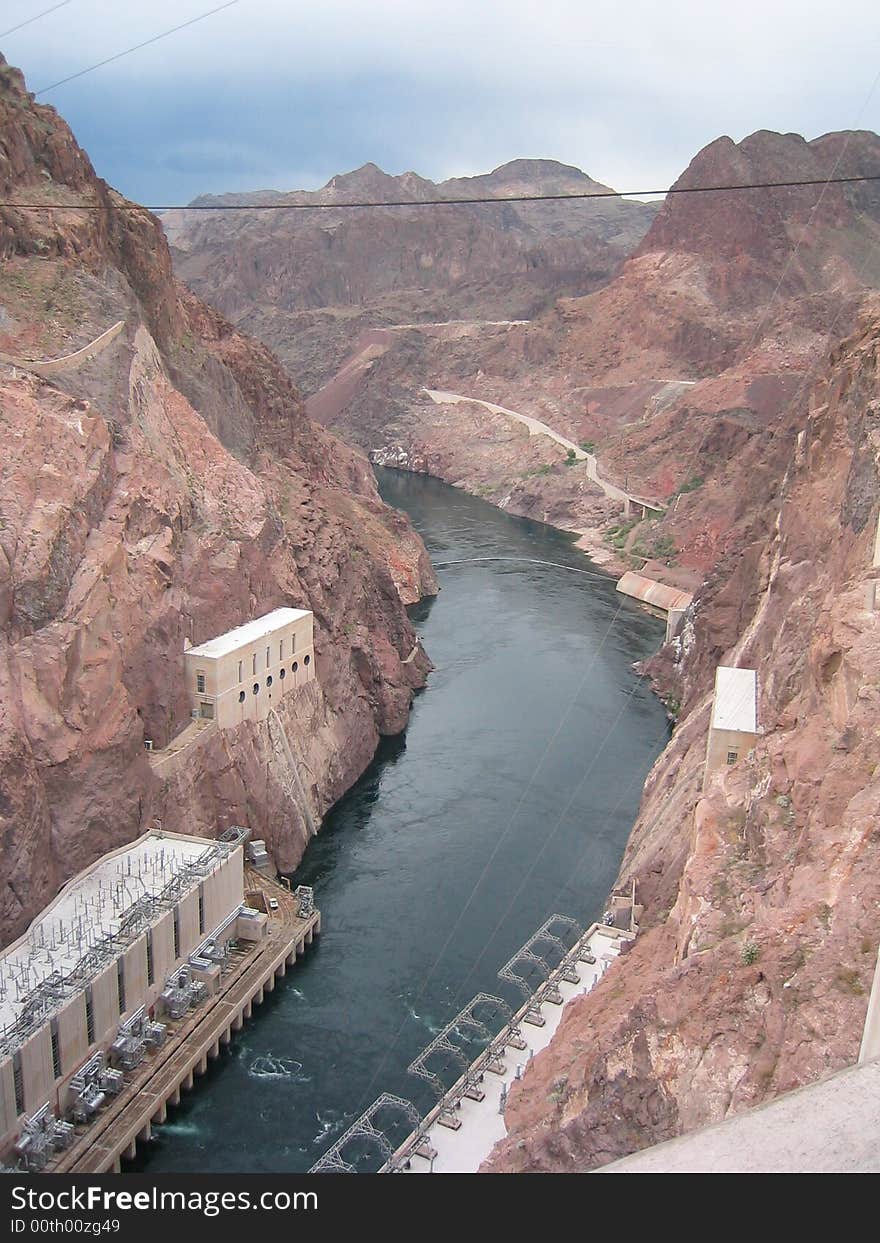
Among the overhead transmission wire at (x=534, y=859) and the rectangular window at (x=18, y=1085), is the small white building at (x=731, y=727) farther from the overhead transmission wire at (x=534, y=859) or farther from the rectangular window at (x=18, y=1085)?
the rectangular window at (x=18, y=1085)

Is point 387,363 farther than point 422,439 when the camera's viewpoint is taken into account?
Yes

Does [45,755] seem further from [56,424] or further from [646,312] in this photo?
[646,312]

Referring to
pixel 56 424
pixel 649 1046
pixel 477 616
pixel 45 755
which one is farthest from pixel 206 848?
pixel 477 616

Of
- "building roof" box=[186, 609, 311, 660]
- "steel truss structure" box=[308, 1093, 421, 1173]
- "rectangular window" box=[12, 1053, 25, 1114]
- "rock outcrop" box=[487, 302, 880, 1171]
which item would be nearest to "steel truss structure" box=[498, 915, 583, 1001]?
"rock outcrop" box=[487, 302, 880, 1171]

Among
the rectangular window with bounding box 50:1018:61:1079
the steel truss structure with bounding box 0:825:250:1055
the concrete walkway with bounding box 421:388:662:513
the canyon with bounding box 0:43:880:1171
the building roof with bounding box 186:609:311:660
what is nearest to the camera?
the canyon with bounding box 0:43:880:1171

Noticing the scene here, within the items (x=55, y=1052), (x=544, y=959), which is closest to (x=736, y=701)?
(x=544, y=959)

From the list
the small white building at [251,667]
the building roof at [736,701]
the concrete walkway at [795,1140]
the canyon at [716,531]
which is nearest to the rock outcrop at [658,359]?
the canyon at [716,531]

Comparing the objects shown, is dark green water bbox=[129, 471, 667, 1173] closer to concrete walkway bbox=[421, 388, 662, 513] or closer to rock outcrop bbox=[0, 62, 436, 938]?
rock outcrop bbox=[0, 62, 436, 938]
